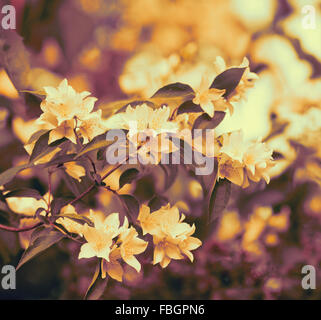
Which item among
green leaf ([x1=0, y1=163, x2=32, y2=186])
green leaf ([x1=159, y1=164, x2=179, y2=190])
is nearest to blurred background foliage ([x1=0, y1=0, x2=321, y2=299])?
green leaf ([x1=159, y1=164, x2=179, y2=190])

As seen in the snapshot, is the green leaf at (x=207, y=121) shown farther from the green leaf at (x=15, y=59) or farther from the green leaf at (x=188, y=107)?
the green leaf at (x=15, y=59)

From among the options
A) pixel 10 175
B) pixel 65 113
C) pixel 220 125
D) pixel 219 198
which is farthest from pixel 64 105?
pixel 220 125

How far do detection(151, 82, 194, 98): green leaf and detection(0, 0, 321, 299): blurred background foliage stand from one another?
235mm

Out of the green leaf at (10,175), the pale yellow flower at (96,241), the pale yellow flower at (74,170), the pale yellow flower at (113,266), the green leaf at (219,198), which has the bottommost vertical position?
the pale yellow flower at (113,266)

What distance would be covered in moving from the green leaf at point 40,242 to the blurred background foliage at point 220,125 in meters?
0.24

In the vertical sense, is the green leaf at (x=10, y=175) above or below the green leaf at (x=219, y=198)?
above

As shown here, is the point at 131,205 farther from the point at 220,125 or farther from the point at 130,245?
the point at 220,125

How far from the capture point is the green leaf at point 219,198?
579mm

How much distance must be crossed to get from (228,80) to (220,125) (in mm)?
561

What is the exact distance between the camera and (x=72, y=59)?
117cm

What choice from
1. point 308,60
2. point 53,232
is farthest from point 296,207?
point 53,232

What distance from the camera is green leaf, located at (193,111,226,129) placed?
0.60 meters

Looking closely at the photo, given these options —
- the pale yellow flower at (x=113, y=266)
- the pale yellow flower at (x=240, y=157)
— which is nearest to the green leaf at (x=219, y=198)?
the pale yellow flower at (x=240, y=157)

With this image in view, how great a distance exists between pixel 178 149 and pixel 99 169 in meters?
0.11
